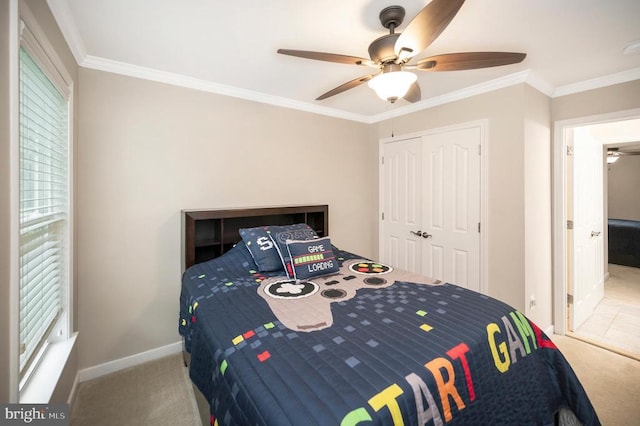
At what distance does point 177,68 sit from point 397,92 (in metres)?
1.83

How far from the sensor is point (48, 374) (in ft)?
4.99

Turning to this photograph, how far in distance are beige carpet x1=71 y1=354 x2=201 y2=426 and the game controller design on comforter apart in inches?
20.1

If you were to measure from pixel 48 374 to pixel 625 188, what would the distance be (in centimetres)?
912

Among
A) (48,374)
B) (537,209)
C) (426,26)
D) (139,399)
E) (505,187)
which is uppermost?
(426,26)

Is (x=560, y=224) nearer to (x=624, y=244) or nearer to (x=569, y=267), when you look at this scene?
(x=569, y=267)

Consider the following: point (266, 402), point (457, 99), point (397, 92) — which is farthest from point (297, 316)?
point (457, 99)

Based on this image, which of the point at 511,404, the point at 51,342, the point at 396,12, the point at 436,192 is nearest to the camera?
the point at 511,404

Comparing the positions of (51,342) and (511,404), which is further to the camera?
(51,342)

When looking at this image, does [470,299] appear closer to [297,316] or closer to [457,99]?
[297,316]

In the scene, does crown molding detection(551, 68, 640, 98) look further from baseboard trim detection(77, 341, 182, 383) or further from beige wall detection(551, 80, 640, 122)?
baseboard trim detection(77, 341, 182, 383)

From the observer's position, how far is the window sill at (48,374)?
132cm

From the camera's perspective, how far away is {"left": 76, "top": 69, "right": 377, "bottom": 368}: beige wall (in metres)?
2.13

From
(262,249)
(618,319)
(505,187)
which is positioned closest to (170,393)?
(262,249)

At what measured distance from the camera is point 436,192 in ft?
10.1
